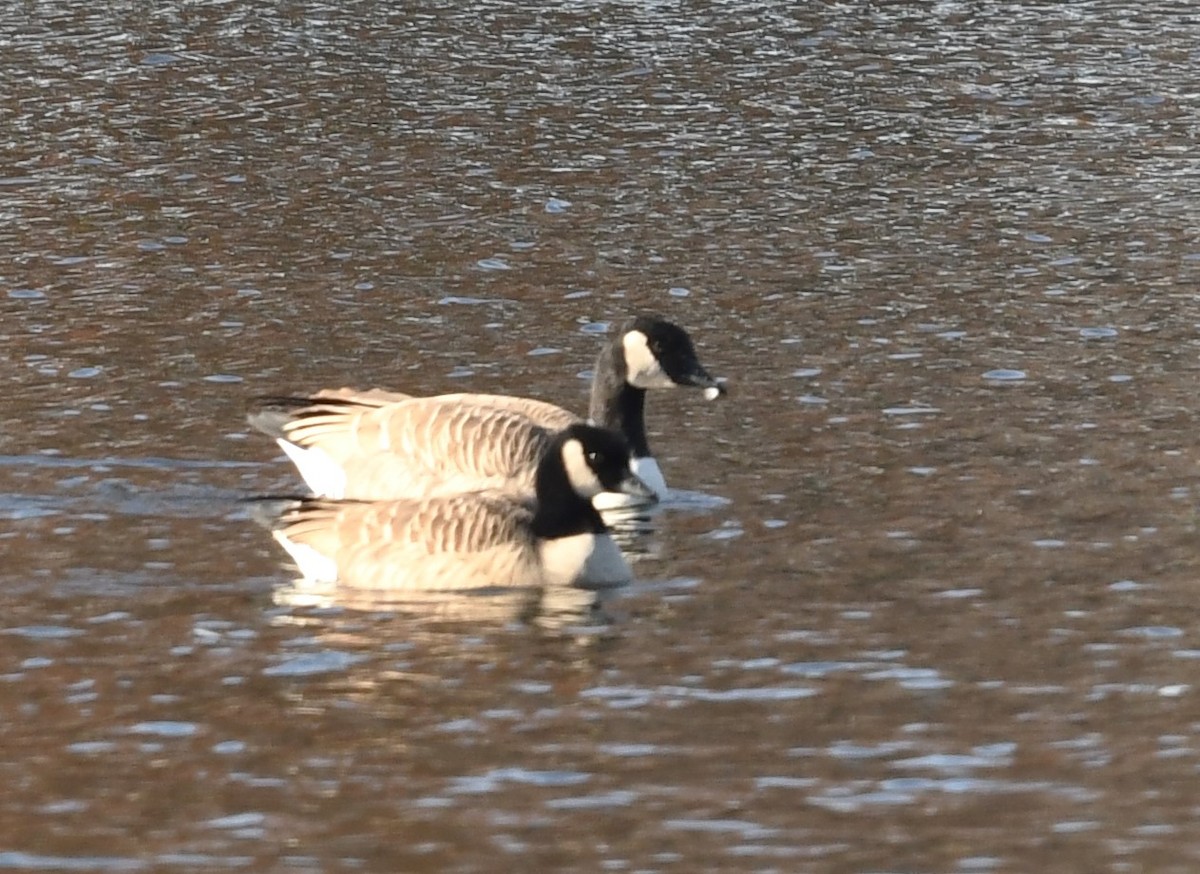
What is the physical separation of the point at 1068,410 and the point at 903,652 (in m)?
4.41

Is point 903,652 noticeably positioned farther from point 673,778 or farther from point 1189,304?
point 1189,304

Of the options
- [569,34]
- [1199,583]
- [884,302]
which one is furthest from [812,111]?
[1199,583]

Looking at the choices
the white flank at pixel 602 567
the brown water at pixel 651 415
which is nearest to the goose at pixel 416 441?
the brown water at pixel 651 415

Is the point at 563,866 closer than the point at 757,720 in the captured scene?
Yes

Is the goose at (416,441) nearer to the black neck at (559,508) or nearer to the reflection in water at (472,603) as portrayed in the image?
the black neck at (559,508)

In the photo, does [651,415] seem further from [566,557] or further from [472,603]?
[472,603]

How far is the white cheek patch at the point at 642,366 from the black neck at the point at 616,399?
1.7 inches

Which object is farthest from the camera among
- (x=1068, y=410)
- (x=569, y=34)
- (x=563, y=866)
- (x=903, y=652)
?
(x=569, y=34)

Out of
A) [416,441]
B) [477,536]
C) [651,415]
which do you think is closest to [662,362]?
[651,415]

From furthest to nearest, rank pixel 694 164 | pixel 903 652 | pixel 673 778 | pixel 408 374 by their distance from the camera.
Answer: pixel 694 164 < pixel 408 374 < pixel 903 652 < pixel 673 778

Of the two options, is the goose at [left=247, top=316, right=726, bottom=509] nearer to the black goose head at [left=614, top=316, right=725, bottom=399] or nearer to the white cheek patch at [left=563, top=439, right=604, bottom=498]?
the black goose head at [left=614, top=316, right=725, bottom=399]

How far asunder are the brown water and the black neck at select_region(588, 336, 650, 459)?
398 mm

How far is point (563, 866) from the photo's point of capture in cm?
876

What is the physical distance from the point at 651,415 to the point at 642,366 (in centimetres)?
150
